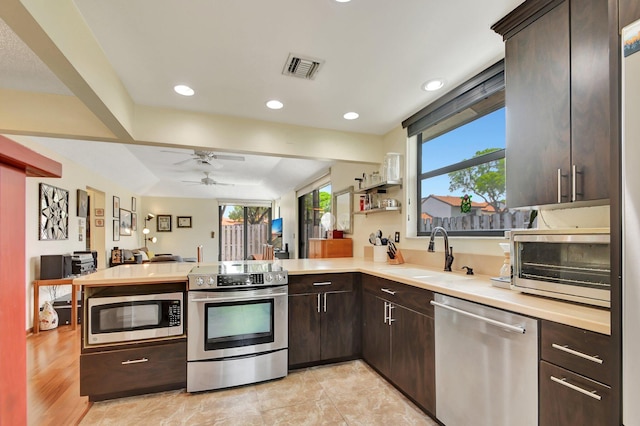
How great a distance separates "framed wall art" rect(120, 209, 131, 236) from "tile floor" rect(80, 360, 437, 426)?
6.28 m

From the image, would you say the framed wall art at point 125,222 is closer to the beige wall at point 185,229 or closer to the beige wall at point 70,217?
the beige wall at point 70,217

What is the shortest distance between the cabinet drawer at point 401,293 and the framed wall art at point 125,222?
6973 mm

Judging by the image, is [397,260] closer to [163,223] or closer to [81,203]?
[81,203]

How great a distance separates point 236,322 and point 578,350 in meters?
2.18

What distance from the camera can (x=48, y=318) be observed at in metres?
3.94

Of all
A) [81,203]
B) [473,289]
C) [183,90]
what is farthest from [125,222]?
[473,289]

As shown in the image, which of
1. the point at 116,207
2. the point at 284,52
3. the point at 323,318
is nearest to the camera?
the point at 284,52

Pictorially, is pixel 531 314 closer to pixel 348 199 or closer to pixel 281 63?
pixel 281 63

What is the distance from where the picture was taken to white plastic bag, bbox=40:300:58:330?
392cm

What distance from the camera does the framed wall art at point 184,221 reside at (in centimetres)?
977

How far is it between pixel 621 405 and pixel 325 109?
110 inches

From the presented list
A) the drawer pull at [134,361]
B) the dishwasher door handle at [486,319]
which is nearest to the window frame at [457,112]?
the dishwasher door handle at [486,319]

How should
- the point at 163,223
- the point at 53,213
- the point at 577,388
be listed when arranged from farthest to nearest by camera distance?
the point at 163,223
the point at 53,213
the point at 577,388

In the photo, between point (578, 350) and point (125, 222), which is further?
point (125, 222)
